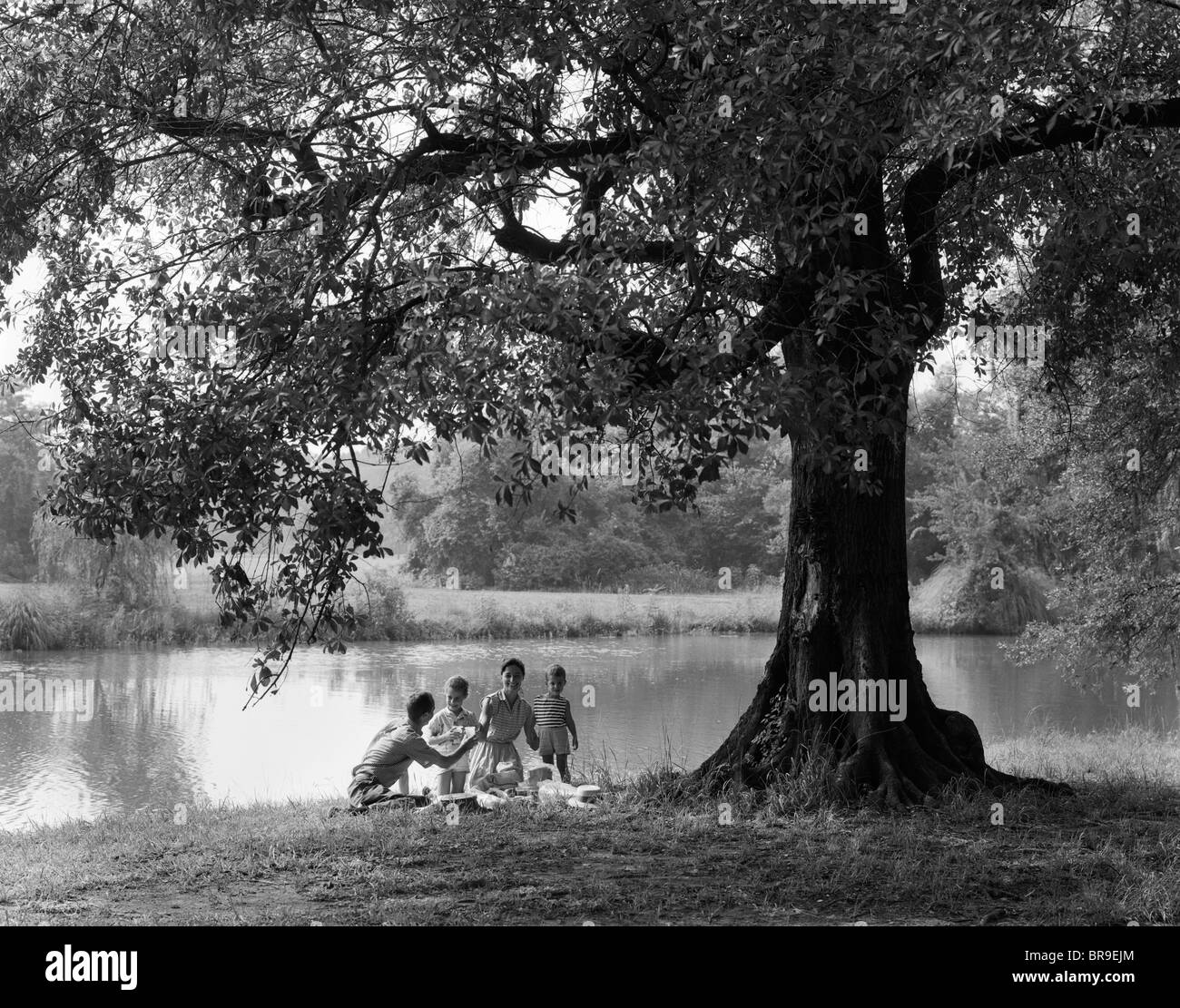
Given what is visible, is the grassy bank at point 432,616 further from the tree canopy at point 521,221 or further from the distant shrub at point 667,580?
the tree canopy at point 521,221

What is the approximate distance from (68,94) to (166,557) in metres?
22.8

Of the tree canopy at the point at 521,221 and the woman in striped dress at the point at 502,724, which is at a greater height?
the tree canopy at the point at 521,221

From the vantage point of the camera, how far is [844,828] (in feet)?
25.7

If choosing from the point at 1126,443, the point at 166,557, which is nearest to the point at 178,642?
the point at 166,557

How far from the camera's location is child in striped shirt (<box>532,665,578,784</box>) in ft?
34.9

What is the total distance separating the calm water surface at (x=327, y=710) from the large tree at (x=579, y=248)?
4479 mm

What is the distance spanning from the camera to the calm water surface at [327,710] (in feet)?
46.0

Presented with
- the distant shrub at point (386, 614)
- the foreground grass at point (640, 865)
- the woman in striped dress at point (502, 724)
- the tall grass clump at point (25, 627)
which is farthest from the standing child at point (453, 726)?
the distant shrub at point (386, 614)

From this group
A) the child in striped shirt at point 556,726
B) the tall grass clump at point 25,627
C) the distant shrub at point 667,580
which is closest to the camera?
the child in striped shirt at point 556,726

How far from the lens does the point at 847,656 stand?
29.4 ft

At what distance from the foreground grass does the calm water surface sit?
302 cm

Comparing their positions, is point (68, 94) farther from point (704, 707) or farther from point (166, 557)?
point (166, 557)

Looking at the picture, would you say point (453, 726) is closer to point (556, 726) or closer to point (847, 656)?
point (556, 726)

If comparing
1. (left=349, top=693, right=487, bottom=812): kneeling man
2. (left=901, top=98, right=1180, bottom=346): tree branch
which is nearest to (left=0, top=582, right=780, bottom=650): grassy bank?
(left=349, top=693, right=487, bottom=812): kneeling man
